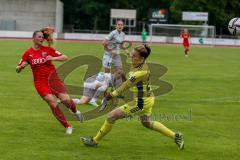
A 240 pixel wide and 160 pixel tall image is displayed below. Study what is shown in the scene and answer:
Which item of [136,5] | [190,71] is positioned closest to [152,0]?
[136,5]

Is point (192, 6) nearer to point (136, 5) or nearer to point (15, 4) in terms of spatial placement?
point (136, 5)

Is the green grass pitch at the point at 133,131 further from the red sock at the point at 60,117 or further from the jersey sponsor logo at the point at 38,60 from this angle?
the jersey sponsor logo at the point at 38,60

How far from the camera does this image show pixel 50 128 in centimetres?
1090

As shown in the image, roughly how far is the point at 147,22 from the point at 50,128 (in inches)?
2759

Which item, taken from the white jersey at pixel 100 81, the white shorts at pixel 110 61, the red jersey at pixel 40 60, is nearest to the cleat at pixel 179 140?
the red jersey at pixel 40 60

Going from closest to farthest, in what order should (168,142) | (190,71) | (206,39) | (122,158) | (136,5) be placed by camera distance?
(122,158), (168,142), (190,71), (206,39), (136,5)

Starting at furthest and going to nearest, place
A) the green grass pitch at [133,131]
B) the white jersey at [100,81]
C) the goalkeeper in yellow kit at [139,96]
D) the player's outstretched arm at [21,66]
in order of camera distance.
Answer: the white jersey at [100,81] → the player's outstretched arm at [21,66] → the green grass pitch at [133,131] → the goalkeeper in yellow kit at [139,96]

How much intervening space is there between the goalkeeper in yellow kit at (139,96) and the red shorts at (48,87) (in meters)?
1.44

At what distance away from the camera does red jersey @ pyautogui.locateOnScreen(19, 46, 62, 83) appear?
1030 cm

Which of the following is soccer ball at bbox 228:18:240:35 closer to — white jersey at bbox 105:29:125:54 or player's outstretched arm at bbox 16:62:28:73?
player's outstretched arm at bbox 16:62:28:73

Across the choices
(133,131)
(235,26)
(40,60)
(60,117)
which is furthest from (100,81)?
(235,26)

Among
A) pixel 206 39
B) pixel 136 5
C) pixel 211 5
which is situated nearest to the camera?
pixel 206 39

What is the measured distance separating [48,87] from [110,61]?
5.80 meters

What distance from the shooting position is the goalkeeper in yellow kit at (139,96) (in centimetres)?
875
